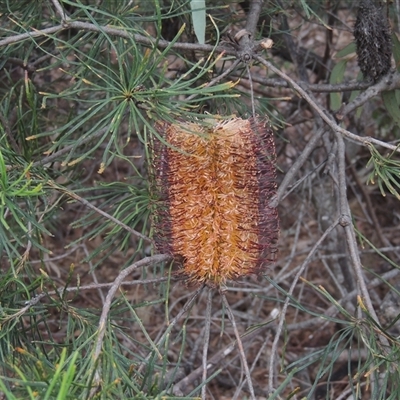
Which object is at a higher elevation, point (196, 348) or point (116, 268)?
point (196, 348)

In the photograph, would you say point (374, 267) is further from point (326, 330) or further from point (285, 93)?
point (285, 93)

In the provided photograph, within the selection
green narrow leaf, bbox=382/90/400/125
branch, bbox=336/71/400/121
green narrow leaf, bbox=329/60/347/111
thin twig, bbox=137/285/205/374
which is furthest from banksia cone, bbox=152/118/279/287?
green narrow leaf, bbox=329/60/347/111

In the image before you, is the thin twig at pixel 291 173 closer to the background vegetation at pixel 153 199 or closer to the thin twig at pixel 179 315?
the background vegetation at pixel 153 199

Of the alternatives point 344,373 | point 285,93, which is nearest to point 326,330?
point 344,373

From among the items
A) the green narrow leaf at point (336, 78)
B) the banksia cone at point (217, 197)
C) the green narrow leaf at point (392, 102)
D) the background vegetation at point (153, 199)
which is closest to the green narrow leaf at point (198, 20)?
the background vegetation at point (153, 199)

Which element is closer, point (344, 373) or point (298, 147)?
point (344, 373)

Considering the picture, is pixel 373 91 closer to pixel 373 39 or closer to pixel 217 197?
pixel 373 39
